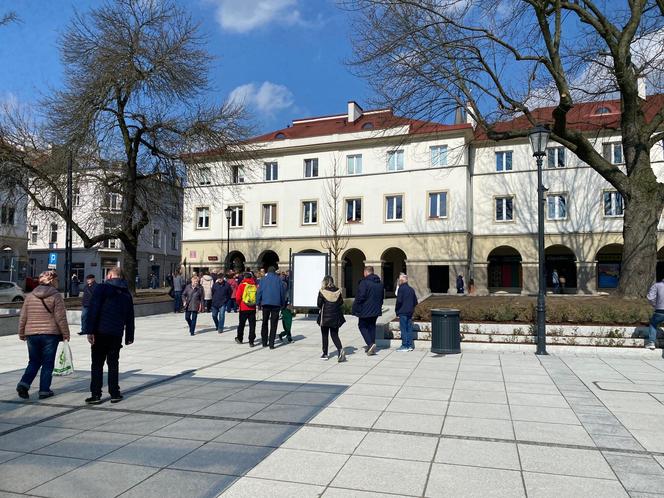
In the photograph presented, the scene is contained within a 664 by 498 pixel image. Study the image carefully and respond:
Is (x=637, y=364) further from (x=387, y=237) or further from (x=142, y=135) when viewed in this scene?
(x=387, y=237)

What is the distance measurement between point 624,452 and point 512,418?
1374 mm

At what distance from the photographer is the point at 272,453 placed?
496cm

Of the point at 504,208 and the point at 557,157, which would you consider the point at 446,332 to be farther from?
the point at 557,157

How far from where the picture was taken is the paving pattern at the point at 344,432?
4223 millimetres

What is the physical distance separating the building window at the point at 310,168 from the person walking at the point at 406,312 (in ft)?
96.0

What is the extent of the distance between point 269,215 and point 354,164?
8.07m

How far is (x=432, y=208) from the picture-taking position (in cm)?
3653

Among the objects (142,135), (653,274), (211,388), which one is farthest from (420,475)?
(142,135)

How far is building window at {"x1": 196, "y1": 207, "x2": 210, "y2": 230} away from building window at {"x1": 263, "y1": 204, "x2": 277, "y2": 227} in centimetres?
532

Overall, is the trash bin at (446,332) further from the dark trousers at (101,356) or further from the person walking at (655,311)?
the dark trousers at (101,356)

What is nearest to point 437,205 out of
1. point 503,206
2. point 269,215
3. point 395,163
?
point 395,163

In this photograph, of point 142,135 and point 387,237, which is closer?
point 142,135

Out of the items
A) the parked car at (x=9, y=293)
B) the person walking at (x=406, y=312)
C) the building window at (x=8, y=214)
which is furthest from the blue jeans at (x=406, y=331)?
the parked car at (x=9, y=293)

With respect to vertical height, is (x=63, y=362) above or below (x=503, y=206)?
below
